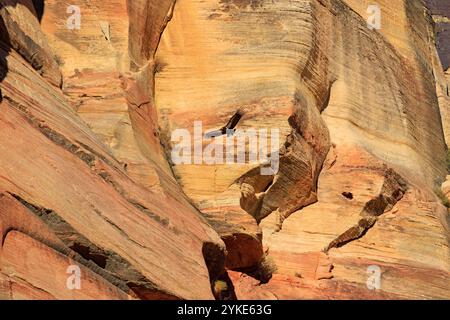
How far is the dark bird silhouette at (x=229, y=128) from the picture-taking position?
A: 1080 inches

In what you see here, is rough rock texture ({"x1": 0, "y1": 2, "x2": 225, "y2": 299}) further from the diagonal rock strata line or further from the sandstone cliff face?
the diagonal rock strata line

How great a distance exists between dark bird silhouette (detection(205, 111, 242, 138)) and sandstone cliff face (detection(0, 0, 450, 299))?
0.17 metres

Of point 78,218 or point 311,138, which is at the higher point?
point 311,138

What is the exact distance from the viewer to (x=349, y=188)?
96.0 feet

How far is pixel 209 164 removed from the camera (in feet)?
88.5

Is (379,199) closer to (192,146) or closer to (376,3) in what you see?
(192,146)

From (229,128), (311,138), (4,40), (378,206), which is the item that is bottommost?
(378,206)

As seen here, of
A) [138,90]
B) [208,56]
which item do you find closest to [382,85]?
[208,56]

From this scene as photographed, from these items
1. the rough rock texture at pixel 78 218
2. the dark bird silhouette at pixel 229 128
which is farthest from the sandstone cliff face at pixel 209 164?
the dark bird silhouette at pixel 229 128

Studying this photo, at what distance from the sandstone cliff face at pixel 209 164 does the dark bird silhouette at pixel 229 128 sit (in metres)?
Result: 0.17

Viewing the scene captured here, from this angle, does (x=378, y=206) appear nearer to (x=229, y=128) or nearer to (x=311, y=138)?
(x=311, y=138)

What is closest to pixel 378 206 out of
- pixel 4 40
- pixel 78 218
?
pixel 4 40

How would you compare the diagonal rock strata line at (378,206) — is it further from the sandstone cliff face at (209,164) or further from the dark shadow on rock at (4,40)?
the dark shadow on rock at (4,40)

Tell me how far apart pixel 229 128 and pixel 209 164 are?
1034 millimetres
